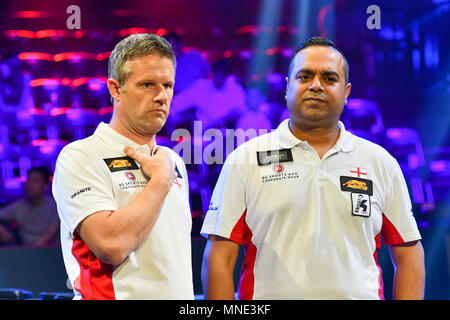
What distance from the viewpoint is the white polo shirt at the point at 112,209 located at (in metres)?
1.79

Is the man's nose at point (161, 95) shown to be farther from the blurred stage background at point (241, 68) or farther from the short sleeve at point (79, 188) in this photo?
the blurred stage background at point (241, 68)

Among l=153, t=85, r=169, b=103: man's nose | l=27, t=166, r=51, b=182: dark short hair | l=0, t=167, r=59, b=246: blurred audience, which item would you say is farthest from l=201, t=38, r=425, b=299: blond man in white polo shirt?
l=27, t=166, r=51, b=182: dark short hair

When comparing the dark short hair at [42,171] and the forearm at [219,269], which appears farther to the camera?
the dark short hair at [42,171]

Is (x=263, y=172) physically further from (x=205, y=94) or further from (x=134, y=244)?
(x=205, y=94)

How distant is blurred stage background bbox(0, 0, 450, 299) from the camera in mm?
4742

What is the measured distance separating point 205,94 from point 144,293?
3.11m

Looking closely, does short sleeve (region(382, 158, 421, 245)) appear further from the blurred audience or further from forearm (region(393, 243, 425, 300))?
the blurred audience

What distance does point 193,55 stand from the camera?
4.91 metres

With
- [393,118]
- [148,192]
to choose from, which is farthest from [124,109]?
[393,118]

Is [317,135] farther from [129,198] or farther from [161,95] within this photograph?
[129,198]

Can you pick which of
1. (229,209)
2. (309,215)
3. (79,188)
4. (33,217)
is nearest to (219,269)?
(229,209)

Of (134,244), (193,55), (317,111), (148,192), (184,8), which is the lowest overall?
(134,244)

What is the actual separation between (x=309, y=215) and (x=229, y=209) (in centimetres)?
31

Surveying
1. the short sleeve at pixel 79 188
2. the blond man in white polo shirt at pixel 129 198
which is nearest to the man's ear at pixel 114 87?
the blond man in white polo shirt at pixel 129 198
